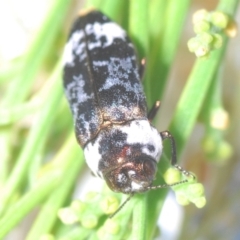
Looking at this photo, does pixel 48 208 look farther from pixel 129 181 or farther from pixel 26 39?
pixel 26 39

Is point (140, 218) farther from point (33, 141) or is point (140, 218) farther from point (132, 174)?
point (33, 141)

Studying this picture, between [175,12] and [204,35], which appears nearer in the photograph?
[204,35]

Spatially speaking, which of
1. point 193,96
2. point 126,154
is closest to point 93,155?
point 126,154

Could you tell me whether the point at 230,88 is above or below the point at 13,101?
below

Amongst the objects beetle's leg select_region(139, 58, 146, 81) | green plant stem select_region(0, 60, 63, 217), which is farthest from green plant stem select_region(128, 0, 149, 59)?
green plant stem select_region(0, 60, 63, 217)

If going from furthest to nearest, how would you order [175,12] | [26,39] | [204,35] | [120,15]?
[26,39] → [120,15] → [175,12] → [204,35]

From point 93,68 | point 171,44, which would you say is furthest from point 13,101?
point 171,44

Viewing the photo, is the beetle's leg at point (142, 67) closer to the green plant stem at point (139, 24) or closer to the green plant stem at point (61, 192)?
the green plant stem at point (139, 24)
